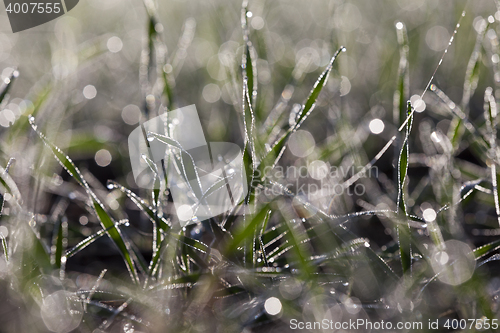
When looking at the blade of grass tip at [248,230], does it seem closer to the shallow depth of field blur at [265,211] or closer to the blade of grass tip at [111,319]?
the shallow depth of field blur at [265,211]

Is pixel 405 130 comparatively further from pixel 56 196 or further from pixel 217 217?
pixel 56 196

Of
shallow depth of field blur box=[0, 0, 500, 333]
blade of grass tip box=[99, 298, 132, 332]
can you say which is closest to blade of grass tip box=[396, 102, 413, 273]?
shallow depth of field blur box=[0, 0, 500, 333]

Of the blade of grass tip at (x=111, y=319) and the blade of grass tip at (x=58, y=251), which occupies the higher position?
the blade of grass tip at (x=58, y=251)

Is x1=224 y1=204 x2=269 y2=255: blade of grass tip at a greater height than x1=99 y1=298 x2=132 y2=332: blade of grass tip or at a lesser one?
greater

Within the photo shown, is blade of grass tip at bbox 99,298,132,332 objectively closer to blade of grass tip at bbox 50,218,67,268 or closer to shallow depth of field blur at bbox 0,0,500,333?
shallow depth of field blur at bbox 0,0,500,333

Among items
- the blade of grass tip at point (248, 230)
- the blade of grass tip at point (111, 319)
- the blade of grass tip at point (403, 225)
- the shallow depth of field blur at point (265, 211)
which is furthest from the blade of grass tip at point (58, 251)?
the blade of grass tip at point (403, 225)

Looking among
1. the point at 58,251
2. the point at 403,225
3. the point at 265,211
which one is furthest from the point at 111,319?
the point at 403,225

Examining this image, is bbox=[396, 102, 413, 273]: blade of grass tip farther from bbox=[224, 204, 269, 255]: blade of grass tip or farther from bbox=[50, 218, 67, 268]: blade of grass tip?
bbox=[50, 218, 67, 268]: blade of grass tip

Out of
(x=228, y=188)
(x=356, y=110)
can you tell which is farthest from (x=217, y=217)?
(x=356, y=110)
